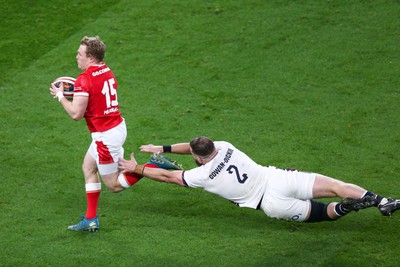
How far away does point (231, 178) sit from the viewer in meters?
8.16

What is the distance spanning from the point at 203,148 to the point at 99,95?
4.27ft

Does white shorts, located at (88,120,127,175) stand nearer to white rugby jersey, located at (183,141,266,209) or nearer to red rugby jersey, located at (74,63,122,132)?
red rugby jersey, located at (74,63,122,132)

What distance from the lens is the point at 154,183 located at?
387 inches

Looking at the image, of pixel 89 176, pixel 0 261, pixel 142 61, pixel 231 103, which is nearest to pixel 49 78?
pixel 142 61

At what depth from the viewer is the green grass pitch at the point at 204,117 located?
831 cm

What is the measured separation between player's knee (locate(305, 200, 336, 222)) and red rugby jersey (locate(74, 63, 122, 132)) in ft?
7.71

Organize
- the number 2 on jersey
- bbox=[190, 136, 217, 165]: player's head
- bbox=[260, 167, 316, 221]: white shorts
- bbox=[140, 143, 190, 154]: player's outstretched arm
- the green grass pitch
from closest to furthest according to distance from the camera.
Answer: bbox=[190, 136, 217, 165]: player's head → bbox=[260, 167, 316, 221]: white shorts → the green grass pitch → the number 2 on jersey → bbox=[140, 143, 190, 154]: player's outstretched arm

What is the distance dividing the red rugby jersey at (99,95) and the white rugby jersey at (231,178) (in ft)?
3.54

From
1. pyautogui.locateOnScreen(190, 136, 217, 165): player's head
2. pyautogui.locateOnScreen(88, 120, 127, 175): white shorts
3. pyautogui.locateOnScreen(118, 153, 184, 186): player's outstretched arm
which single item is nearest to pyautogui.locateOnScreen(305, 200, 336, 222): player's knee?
pyautogui.locateOnScreen(190, 136, 217, 165): player's head

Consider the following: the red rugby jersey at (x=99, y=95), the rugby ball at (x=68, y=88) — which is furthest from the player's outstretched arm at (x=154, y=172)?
the rugby ball at (x=68, y=88)

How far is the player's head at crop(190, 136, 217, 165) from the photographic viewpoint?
807cm

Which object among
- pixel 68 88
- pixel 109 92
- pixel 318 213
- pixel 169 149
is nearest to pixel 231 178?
pixel 318 213

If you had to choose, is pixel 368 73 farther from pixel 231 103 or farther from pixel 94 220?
pixel 94 220

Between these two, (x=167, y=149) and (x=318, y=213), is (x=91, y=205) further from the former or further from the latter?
(x=318, y=213)
